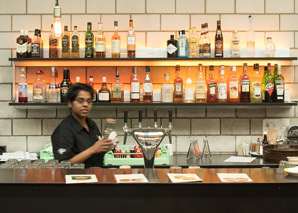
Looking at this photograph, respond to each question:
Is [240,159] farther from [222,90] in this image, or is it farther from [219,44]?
[219,44]

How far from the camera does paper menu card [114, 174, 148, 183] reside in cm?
188

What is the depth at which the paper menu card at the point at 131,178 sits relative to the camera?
1.88 meters

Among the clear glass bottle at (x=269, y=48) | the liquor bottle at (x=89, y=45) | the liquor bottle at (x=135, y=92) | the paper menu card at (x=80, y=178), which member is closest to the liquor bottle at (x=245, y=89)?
the clear glass bottle at (x=269, y=48)

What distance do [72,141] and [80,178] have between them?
104cm

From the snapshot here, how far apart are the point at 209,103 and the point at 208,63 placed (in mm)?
395

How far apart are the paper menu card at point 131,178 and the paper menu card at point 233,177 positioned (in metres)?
0.34

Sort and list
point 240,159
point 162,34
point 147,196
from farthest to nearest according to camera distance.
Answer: point 162,34
point 240,159
point 147,196

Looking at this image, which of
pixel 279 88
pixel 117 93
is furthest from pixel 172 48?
pixel 279 88

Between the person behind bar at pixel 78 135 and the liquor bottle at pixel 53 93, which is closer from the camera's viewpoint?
the person behind bar at pixel 78 135

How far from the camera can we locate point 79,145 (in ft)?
9.82

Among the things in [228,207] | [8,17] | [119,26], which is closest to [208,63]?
[119,26]

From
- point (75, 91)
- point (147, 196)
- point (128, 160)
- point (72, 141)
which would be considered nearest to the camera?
point (147, 196)

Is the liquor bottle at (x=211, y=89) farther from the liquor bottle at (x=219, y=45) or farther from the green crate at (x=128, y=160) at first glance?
the green crate at (x=128, y=160)

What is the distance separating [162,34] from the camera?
4.16 meters
